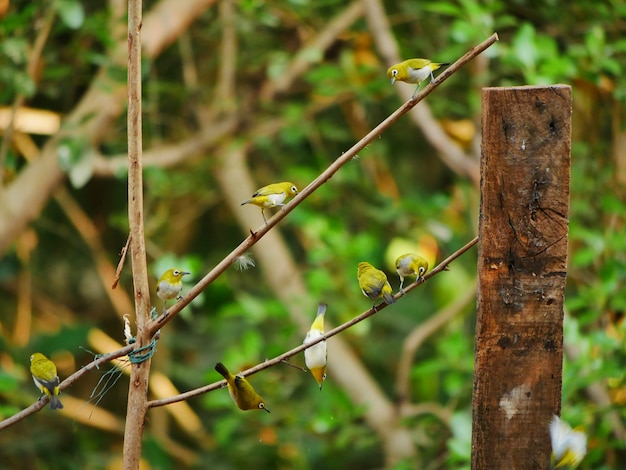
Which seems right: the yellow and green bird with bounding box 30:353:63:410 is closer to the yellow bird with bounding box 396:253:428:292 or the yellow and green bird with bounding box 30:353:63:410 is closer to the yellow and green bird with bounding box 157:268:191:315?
the yellow and green bird with bounding box 157:268:191:315

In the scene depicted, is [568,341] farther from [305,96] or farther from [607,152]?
[305,96]

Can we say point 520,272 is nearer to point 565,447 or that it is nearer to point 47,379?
point 565,447

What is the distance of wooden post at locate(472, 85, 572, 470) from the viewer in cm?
123

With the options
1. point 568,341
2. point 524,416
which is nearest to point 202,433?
point 568,341

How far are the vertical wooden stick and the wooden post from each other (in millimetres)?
498

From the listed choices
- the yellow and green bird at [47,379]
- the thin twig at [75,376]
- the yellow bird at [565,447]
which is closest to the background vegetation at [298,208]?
the yellow and green bird at [47,379]

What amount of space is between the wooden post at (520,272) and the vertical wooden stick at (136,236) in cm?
50

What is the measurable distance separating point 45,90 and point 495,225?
7.30 feet

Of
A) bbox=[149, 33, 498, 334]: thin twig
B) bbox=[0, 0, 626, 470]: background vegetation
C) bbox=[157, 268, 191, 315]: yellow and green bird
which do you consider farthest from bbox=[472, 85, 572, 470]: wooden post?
bbox=[0, 0, 626, 470]: background vegetation

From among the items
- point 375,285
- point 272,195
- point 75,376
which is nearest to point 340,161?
point 272,195

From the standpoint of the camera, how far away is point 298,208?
10.7 feet

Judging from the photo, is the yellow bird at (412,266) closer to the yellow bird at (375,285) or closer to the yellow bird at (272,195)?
the yellow bird at (375,285)

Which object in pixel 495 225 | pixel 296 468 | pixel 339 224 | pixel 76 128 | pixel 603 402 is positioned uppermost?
pixel 76 128

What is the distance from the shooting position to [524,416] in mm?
1229
